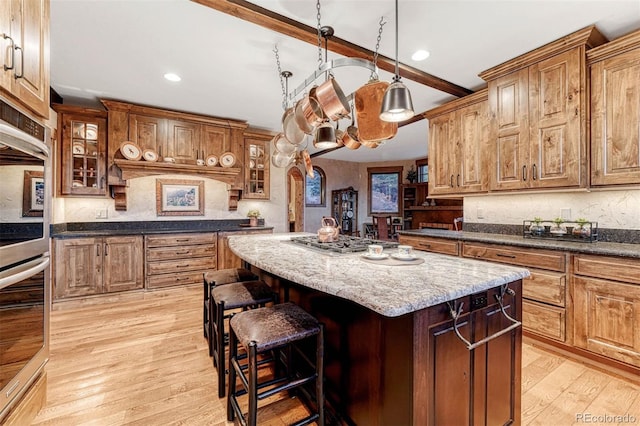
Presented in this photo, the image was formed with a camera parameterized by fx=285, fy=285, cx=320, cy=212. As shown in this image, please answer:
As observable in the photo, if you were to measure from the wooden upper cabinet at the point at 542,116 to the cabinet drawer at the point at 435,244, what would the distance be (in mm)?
754

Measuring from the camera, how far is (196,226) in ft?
14.7

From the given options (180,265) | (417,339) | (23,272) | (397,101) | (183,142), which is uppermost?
(183,142)

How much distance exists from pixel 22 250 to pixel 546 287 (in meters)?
3.46

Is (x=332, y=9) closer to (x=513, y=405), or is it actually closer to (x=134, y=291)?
(x=513, y=405)

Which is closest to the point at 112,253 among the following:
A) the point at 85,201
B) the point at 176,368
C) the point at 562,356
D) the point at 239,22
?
the point at 85,201

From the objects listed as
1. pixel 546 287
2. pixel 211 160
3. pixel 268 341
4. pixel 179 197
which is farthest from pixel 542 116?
pixel 179 197

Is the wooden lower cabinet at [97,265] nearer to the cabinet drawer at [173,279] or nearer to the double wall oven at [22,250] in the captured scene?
the cabinet drawer at [173,279]

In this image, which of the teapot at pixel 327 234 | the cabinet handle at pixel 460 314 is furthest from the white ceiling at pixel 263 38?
the cabinet handle at pixel 460 314

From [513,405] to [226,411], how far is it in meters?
1.58

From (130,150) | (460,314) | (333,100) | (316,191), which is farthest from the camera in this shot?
(316,191)

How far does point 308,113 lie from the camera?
203cm

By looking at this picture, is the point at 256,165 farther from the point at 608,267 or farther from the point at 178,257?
the point at 608,267

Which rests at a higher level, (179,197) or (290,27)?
(290,27)

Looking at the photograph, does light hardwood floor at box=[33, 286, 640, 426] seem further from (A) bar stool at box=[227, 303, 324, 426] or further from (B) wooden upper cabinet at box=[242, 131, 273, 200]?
(B) wooden upper cabinet at box=[242, 131, 273, 200]
